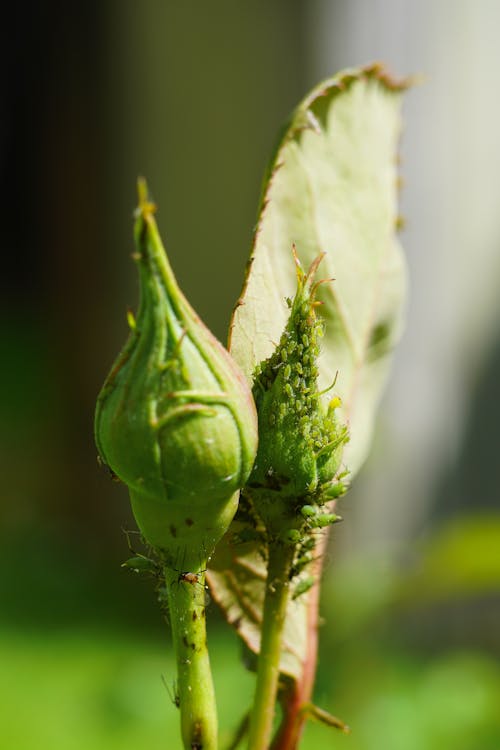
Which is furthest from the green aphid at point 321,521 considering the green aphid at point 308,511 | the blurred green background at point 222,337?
the blurred green background at point 222,337

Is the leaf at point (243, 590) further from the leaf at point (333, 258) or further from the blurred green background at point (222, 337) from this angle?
the blurred green background at point (222, 337)

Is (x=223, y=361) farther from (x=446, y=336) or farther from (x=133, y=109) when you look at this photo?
(x=133, y=109)

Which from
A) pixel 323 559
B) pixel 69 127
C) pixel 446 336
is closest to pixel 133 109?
pixel 69 127

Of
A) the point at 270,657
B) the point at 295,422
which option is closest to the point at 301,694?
the point at 270,657

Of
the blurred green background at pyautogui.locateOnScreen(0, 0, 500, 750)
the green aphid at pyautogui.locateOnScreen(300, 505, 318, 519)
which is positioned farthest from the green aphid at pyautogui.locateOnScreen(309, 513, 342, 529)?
the blurred green background at pyautogui.locateOnScreen(0, 0, 500, 750)

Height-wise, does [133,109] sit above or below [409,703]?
above

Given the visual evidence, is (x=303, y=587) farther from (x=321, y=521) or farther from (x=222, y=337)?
(x=222, y=337)

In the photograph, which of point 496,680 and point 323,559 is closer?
point 323,559
